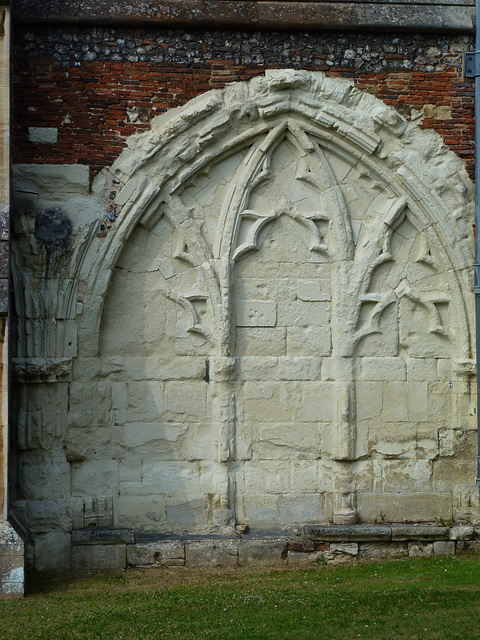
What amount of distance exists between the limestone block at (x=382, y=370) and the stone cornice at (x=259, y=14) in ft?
10.2

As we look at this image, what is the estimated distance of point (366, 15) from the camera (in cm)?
823

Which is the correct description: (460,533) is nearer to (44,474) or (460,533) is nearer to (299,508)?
(299,508)

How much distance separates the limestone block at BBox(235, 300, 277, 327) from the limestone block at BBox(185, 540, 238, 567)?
2.00m

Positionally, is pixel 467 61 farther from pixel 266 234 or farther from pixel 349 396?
pixel 349 396

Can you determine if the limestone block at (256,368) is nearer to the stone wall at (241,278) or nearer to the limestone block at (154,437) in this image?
the stone wall at (241,278)

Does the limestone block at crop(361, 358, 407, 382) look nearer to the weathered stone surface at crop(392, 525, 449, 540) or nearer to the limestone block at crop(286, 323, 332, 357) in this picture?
the limestone block at crop(286, 323, 332, 357)

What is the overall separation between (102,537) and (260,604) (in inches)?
69.4

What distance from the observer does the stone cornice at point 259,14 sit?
7.94m

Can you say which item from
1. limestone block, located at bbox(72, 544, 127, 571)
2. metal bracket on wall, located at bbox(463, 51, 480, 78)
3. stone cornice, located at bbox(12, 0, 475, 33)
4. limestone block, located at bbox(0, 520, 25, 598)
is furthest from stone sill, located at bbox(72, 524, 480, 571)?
stone cornice, located at bbox(12, 0, 475, 33)

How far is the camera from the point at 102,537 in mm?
7793

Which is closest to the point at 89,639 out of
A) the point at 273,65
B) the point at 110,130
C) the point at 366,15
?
the point at 110,130

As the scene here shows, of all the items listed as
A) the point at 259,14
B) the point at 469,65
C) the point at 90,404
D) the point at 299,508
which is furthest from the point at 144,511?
the point at 469,65

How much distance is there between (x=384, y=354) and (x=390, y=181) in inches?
64.4

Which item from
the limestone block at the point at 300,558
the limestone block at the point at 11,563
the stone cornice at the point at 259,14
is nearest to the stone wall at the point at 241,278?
the stone cornice at the point at 259,14
